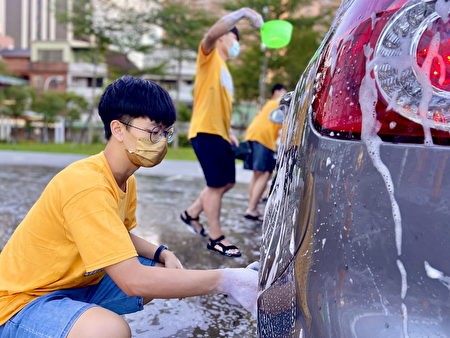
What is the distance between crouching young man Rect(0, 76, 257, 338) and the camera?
155 centimetres

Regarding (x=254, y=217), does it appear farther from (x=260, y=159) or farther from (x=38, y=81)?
(x=38, y=81)

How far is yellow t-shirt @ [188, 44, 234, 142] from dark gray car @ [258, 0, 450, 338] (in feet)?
8.82

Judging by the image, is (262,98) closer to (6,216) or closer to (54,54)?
(6,216)

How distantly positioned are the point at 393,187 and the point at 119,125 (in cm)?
100

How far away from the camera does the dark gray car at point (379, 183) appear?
3.28ft

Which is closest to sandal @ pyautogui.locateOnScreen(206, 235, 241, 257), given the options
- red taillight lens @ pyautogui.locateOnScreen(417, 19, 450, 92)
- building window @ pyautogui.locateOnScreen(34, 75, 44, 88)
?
red taillight lens @ pyautogui.locateOnScreen(417, 19, 450, 92)

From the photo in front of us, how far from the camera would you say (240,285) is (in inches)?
63.2

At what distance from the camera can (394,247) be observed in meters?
1.03

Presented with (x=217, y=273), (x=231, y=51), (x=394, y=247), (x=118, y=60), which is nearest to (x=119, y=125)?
Answer: (x=217, y=273)

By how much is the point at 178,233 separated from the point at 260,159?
140 centimetres

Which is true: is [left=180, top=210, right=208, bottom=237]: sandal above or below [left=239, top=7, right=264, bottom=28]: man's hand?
below

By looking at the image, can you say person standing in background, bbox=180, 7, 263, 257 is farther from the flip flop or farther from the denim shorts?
the denim shorts

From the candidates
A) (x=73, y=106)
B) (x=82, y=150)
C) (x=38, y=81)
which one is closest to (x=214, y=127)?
(x=82, y=150)

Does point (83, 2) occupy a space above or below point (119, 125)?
above
